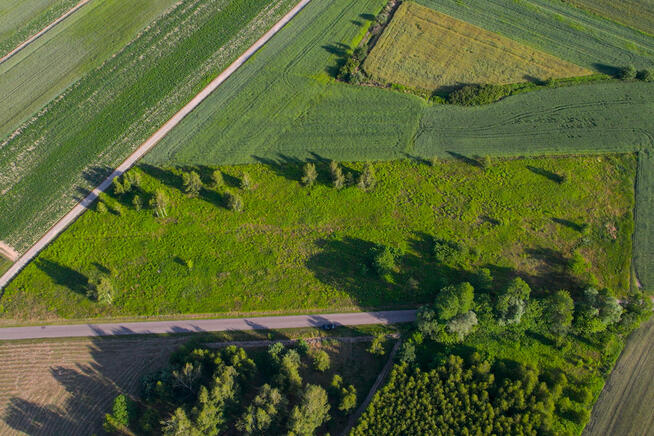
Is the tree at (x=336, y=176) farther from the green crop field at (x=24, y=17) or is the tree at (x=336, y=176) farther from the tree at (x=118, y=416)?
the green crop field at (x=24, y=17)

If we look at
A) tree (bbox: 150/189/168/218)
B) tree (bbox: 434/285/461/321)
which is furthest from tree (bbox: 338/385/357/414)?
tree (bbox: 150/189/168/218)

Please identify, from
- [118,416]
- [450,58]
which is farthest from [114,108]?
[450,58]

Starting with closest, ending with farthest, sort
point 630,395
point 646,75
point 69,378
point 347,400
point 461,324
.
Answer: point 347,400
point 630,395
point 461,324
point 69,378
point 646,75

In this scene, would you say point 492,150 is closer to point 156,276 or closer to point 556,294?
point 556,294

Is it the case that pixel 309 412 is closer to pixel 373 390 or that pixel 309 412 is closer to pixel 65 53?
pixel 373 390

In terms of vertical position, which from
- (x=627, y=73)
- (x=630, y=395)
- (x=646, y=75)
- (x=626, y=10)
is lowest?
(x=630, y=395)

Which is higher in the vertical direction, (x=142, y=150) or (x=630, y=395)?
(x=142, y=150)
